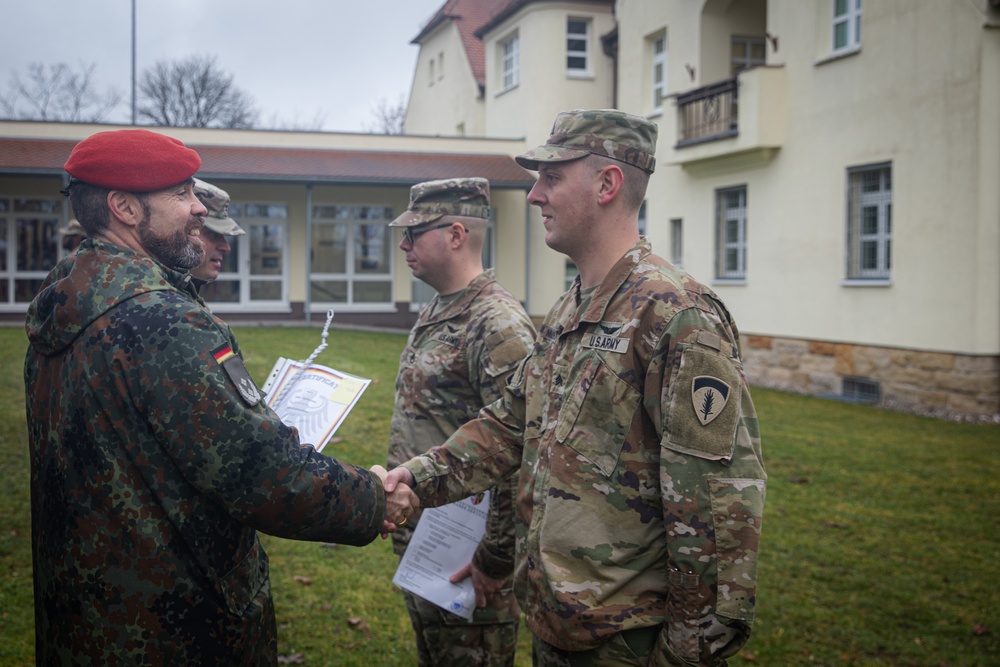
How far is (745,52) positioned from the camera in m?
18.7

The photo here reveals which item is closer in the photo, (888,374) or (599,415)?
(599,415)

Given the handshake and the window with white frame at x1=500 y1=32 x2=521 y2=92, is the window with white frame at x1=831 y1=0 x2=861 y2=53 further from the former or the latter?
the handshake

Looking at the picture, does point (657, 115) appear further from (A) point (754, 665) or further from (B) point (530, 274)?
(A) point (754, 665)

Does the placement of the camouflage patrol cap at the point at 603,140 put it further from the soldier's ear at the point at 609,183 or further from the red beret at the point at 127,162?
the red beret at the point at 127,162

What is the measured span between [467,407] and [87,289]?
1.81 metres

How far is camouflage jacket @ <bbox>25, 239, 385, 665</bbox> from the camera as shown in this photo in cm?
225

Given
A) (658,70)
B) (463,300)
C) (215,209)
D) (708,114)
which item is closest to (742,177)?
(708,114)

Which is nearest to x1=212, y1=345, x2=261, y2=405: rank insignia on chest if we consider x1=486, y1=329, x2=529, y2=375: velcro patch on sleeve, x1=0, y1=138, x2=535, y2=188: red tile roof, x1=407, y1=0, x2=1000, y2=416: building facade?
x1=486, y1=329, x2=529, y2=375: velcro patch on sleeve

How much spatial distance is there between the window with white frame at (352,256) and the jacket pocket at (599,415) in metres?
22.2

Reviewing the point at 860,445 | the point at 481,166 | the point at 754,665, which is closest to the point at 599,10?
the point at 481,166

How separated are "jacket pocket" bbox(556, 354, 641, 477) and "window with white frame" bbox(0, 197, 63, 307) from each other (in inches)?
906

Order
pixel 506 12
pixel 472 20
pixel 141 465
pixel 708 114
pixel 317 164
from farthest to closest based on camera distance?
pixel 472 20, pixel 506 12, pixel 317 164, pixel 708 114, pixel 141 465

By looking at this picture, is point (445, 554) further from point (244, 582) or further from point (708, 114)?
point (708, 114)

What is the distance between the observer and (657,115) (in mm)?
19703
